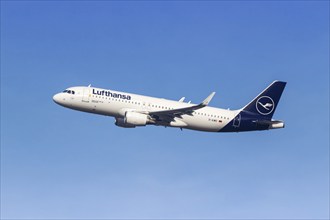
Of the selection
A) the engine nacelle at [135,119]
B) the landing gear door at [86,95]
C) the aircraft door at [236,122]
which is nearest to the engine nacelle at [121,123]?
the engine nacelle at [135,119]

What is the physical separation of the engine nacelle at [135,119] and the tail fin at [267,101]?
711 inches

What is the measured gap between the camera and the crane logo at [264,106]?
104 metres

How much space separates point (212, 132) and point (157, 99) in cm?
1020

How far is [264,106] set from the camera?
343 ft

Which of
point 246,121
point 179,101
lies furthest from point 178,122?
point 246,121

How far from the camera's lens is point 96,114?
97188mm

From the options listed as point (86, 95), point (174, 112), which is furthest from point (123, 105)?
point (174, 112)

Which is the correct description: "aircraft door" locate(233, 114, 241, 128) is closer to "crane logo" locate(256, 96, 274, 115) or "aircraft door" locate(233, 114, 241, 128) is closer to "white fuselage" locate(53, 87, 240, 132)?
"white fuselage" locate(53, 87, 240, 132)

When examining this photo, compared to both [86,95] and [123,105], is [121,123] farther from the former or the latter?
[86,95]

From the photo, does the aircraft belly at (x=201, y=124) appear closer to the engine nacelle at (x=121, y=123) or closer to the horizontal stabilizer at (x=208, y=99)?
the horizontal stabilizer at (x=208, y=99)

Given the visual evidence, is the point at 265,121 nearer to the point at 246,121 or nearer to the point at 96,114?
the point at 246,121

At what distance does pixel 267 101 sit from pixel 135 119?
23.4 meters

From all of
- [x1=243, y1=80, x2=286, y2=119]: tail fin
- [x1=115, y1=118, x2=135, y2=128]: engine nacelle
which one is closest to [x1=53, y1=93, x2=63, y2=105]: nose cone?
[x1=115, y1=118, x2=135, y2=128]: engine nacelle


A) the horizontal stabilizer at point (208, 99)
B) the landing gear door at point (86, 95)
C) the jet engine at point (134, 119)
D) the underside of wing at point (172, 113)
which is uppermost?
the landing gear door at point (86, 95)
